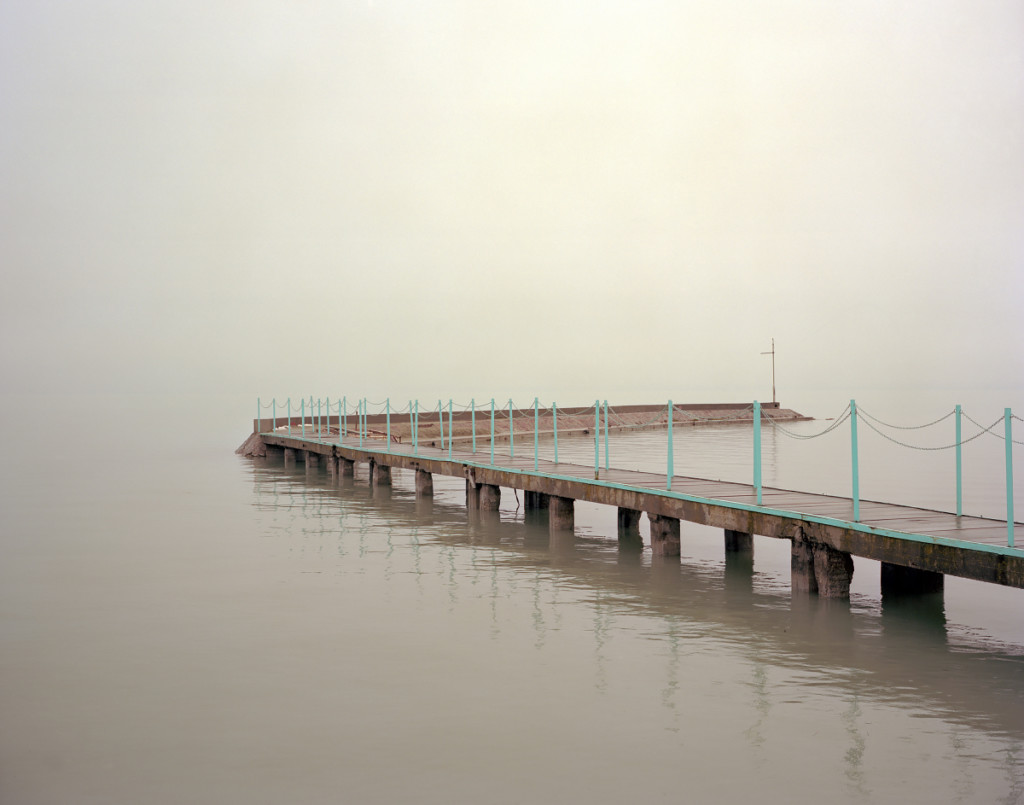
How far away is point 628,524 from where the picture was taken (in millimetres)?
20453

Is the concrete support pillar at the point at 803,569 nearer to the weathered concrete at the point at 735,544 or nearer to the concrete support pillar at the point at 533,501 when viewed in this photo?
the weathered concrete at the point at 735,544

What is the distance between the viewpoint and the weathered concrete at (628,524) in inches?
796

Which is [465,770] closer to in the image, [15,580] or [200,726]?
[200,726]

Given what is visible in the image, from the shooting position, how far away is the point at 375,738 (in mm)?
9102

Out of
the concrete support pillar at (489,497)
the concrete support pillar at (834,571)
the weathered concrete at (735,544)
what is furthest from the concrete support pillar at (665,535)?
the concrete support pillar at (489,497)

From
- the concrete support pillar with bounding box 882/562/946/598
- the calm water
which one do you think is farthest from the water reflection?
the concrete support pillar with bounding box 882/562/946/598

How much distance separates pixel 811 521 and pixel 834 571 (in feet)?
2.68

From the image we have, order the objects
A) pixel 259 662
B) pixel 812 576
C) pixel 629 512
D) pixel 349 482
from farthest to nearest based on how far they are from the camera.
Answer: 1. pixel 349 482
2. pixel 629 512
3. pixel 812 576
4. pixel 259 662

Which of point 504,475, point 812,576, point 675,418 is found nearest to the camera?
point 812,576

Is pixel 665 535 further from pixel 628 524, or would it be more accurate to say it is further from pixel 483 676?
pixel 483 676

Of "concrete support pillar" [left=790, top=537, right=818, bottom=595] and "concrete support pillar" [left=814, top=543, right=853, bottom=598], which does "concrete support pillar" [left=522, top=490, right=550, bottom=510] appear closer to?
"concrete support pillar" [left=790, top=537, right=818, bottom=595]

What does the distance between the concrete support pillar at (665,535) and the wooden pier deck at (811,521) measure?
0.02 meters

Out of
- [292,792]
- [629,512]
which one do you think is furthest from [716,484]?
[292,792]

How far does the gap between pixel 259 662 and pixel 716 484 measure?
28.8 ft
